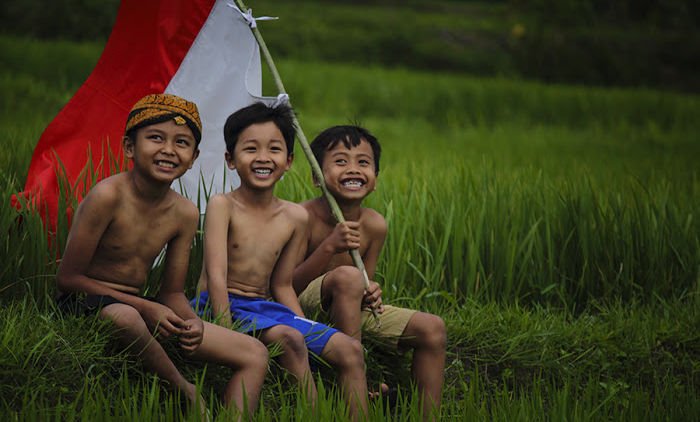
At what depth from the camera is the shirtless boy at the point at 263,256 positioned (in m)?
2.94

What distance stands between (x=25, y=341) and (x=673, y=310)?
2.97 m

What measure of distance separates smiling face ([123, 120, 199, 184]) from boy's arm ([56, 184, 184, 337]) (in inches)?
5.6

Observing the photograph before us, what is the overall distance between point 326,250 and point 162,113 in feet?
2.43

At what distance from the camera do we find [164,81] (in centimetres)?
362

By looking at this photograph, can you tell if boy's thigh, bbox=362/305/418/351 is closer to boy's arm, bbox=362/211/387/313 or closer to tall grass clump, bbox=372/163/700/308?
boy's arm, bbox=362/211/387/313

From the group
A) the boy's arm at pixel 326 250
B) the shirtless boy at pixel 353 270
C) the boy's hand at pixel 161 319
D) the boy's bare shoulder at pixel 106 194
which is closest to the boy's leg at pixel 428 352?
the shirtless boy at pixel 353 270

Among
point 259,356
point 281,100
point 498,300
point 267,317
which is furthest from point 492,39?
point 259,356

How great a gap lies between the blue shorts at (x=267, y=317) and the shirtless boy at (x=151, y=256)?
0.14 metres

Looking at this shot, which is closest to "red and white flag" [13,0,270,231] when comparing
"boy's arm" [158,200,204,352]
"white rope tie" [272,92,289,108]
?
"white rope tie" [272,92,289,108]

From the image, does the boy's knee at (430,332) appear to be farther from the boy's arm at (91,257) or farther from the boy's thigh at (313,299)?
the boy's arm at (91,257)

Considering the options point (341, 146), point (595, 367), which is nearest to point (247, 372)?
point (341, 146)

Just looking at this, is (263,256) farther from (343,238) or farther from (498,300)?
(498,300)

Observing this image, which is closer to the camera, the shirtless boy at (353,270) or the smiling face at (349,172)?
the shirtless boy at (353,270)

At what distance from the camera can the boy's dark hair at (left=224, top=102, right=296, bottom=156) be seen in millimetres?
3137
